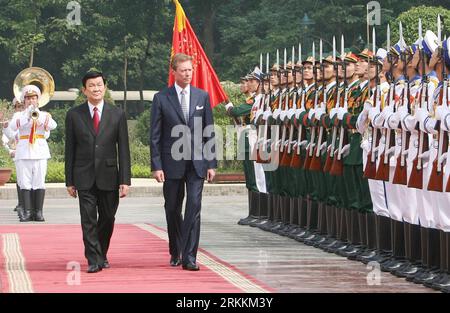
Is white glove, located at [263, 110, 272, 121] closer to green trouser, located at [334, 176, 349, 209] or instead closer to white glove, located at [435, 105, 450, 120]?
green trouser, located at [334, 176, 349, 209]

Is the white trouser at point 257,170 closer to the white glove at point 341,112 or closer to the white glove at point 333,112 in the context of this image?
the white glove at point 333,112

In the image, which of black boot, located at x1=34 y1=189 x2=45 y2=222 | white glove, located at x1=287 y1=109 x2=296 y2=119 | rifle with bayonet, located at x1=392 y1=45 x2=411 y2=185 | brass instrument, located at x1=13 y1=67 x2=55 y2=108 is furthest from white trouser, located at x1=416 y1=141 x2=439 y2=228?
→ brass instrument, located at x1=13 y1=67 x2=55 y2=108

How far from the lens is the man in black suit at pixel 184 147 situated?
13.3 m

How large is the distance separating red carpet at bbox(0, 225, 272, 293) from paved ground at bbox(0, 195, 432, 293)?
29cm

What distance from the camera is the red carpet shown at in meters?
11.7

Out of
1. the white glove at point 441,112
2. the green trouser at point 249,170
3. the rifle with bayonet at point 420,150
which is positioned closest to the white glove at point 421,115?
the rifle with bayonet at point 420,150

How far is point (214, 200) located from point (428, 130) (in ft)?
48.8

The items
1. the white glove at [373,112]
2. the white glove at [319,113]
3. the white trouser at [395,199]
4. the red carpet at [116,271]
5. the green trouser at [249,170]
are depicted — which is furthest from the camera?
the green trouser at [249,170]

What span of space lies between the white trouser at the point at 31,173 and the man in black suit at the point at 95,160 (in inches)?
314

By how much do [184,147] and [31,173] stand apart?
830 centimetres

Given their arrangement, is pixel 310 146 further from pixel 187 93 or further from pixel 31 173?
pixel 31 173

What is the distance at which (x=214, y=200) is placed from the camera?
86.7ft
